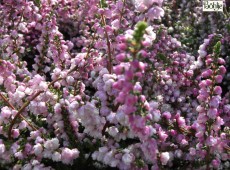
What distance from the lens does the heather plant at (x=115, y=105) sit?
2068mm

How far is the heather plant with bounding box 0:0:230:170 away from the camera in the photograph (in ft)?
6.79

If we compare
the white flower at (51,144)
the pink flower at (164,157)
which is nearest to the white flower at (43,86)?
the white flower at (51,144)

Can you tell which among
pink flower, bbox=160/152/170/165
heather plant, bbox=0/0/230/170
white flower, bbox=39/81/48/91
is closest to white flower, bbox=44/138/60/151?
heather plant, bbox=0/0/230/170

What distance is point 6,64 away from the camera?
8.77 ft

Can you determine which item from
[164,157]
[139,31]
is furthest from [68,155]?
[139,31]

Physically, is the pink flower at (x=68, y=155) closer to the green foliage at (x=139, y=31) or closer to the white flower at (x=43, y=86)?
the white flower at (x=43, y=86)

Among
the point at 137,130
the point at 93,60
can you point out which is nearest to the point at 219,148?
the point at 137,130

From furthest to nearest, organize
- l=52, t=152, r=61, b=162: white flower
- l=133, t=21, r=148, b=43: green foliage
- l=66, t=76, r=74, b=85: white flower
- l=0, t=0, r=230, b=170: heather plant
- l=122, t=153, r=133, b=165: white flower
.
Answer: l=66, t=76, r=74, b=85: white flower, l=52, t=152, r=61, b=162: white flower, l=122, t=153, r=133, b=165: white flower, l=0, t=0, r=230, b=170: heather plant, l=133, t=21, r=148, b=43: green foliage

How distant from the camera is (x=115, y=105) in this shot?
233cm

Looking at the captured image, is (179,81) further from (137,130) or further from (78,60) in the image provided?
(137,130)

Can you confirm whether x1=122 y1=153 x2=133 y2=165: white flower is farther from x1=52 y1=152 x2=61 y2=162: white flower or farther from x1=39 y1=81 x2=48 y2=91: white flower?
x1=39 y1=81 x2=48 y2=91: white flower

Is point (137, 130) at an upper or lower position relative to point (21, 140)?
upper

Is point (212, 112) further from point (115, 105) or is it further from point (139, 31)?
point (139, 31)

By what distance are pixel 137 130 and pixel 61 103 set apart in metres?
0.67
